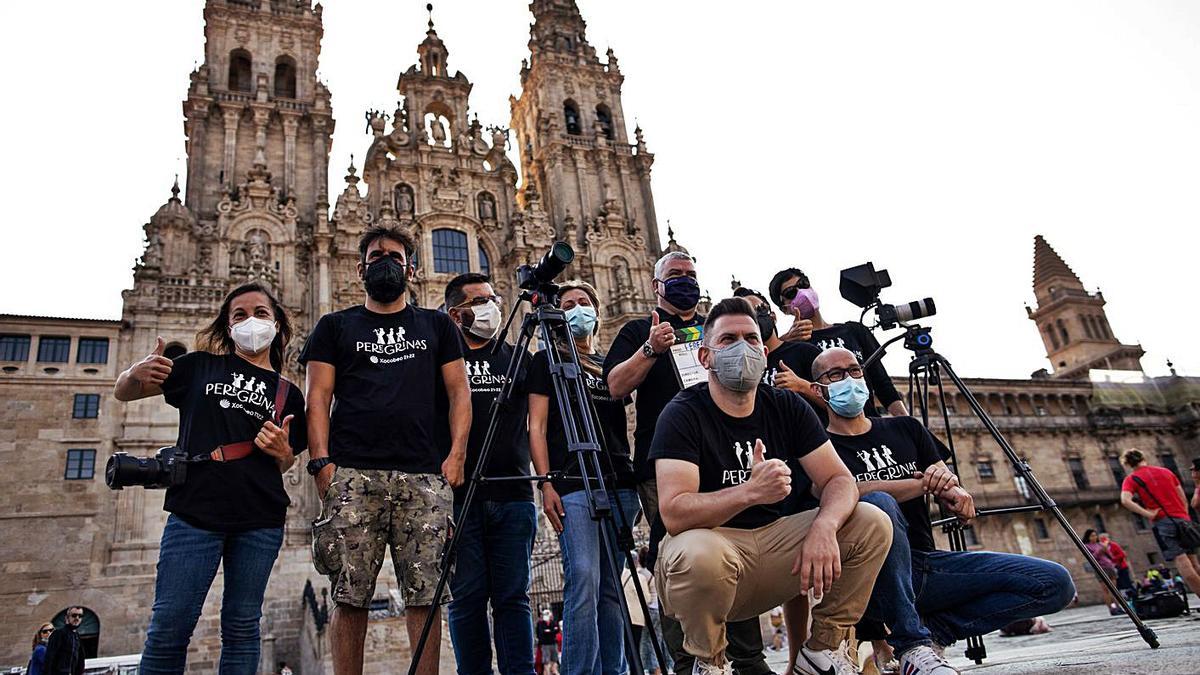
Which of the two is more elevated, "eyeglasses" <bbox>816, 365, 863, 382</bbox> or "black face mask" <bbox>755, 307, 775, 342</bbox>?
"black face mask" <bbox>755, 307, 775, 342</bbox>

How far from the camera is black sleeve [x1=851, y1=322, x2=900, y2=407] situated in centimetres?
565

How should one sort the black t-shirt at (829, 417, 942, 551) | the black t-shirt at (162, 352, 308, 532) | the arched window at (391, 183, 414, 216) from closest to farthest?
the black t-shirt at (162, 352, 308, 532) < the black t-shirt at (829, 417, 942, 551) < the arched window at (391, 183, 414, 216)

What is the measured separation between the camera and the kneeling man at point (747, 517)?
3037mm

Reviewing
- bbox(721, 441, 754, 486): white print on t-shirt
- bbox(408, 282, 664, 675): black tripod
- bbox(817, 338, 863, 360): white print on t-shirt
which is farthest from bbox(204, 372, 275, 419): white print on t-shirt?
bbox(817, 338, 863, 360): white print on t-shirt

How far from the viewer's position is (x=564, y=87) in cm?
3334

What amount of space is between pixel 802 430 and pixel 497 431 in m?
1.91

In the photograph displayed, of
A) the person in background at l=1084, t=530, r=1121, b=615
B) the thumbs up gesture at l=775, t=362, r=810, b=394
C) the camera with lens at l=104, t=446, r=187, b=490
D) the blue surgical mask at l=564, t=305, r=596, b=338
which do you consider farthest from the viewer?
the person in background at l=1084, t=530, r=1121, b=615

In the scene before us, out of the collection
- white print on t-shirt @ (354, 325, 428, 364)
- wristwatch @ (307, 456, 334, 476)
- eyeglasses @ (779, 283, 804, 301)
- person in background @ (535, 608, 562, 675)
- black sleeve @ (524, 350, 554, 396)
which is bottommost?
person in background @ (535, 608, 562, 675)

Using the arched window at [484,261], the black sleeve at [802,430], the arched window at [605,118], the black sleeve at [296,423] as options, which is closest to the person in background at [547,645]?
the black sleeve at [296,423]

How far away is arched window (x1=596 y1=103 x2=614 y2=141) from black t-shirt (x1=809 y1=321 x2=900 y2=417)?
28.4 meters

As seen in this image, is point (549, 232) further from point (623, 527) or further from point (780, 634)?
point (623, 527)

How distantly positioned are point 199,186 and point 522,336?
76.8 feet

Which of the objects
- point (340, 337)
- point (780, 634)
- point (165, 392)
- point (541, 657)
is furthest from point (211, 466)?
point (780, 634)

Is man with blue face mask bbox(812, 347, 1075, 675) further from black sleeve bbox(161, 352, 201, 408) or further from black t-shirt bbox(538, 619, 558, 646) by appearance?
black t-shirt bbox(538, 619, 558, 646)
